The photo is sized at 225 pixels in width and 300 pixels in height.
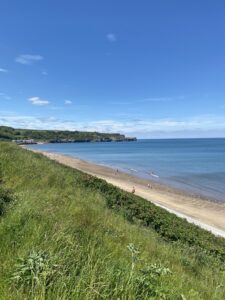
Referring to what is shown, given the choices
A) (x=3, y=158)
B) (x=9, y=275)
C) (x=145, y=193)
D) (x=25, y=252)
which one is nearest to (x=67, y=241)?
(x=25, y=252)

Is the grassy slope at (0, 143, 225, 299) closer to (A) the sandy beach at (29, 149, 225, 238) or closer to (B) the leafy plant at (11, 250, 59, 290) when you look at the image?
(B) the leafy plant at (11, 250, 59, 290)

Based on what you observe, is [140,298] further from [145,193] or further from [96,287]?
[145,193]

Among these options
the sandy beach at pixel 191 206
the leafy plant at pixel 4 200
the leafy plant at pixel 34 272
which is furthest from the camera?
the sandy beach at pixel 191 206

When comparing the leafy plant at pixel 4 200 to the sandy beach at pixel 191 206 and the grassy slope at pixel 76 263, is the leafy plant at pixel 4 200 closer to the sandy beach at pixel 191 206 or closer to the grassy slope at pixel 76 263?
the grassy slope at pixel 76 263

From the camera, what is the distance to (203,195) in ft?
109

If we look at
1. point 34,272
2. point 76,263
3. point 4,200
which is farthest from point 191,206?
point 34,272

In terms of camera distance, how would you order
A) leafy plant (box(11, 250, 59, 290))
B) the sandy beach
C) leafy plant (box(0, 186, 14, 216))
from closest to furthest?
leafy plant (box(11, 250, 59, 290)), leafy plant (box(0, 186, 14, 216)), the sandy beach

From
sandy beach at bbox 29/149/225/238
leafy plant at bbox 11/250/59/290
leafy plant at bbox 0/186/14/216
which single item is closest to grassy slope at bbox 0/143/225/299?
leafy plant at bbox 11/250/59/290

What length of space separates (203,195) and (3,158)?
863 inches

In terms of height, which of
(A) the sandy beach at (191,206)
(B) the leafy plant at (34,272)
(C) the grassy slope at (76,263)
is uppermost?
(B) the leafy plant at (34,272)

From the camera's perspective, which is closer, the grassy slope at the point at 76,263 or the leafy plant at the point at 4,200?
the grassy slope at the point at 76,263

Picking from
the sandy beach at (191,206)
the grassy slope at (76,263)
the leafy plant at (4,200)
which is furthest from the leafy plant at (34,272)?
the sandy beach at (191,206)

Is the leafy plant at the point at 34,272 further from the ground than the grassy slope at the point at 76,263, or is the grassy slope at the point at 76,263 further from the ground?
the leafy plant at the point at 34,272

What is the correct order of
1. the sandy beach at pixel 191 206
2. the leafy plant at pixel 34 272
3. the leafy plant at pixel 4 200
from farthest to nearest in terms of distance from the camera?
1. the sandy beach at pixel 191 206
2. the leafy plant at pixel 4 200
3. the leafy plant at pixel 34 272
